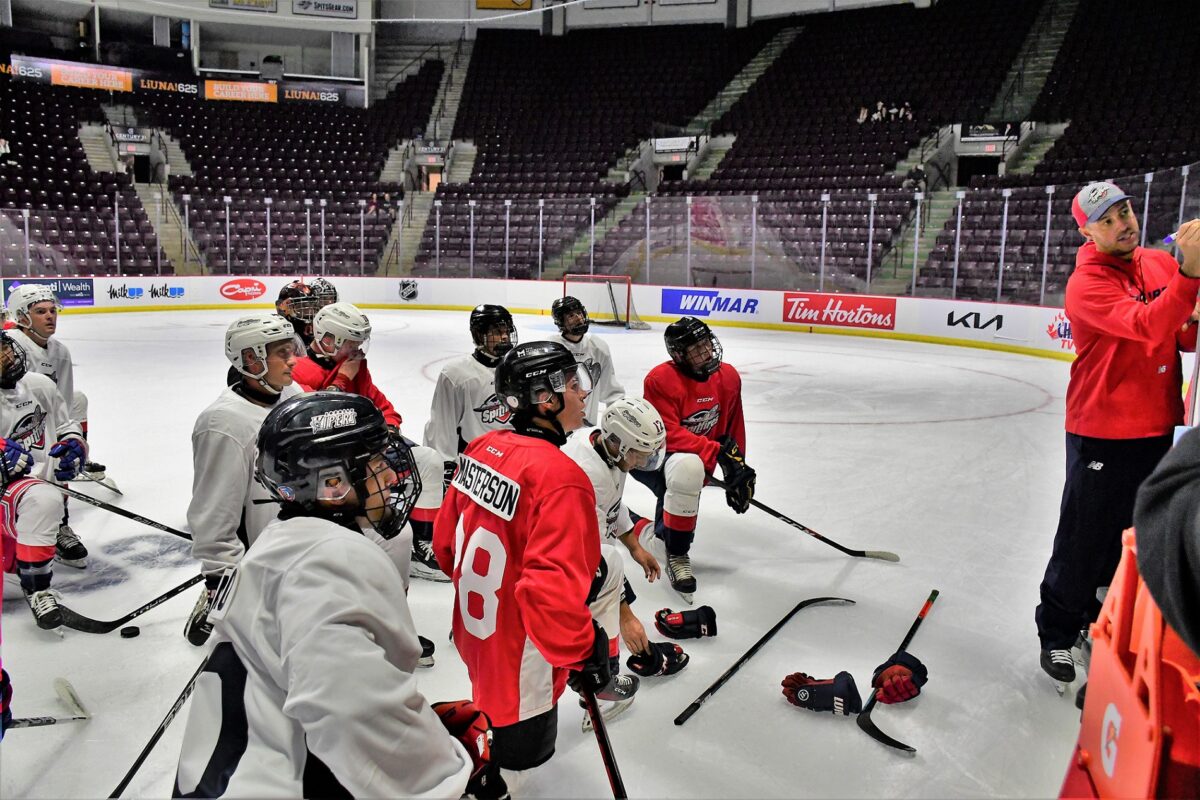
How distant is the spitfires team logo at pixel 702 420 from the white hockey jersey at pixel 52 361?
3.05m

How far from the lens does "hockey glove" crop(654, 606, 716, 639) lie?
10.9 feet

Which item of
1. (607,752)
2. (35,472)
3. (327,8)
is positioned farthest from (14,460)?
(327,8)

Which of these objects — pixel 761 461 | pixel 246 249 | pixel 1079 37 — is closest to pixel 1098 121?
pixel 1079 37

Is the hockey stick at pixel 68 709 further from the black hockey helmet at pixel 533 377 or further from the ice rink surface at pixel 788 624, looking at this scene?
the black hockey helmet at pixel 533 377

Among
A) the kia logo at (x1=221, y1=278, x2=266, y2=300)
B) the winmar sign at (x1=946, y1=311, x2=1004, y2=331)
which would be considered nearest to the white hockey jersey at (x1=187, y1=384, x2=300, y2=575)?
the winmar sign at (x1=946, y1=311, x2=1004, y2=331)

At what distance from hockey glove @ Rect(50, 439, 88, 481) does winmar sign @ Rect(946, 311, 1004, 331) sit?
1173 centimetres

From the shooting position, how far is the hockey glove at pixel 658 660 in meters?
2.57

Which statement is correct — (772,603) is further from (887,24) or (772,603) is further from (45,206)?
(887,24)

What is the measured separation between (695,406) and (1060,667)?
1.79 meters

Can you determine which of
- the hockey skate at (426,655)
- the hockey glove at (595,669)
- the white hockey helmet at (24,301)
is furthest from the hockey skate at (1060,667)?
the white hockey helmet at (24,301)

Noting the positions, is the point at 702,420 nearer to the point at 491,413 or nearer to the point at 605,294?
the point at 491,413

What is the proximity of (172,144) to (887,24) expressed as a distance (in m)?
17.2

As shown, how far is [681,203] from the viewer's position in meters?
16.2

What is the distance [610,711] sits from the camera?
108 inches
